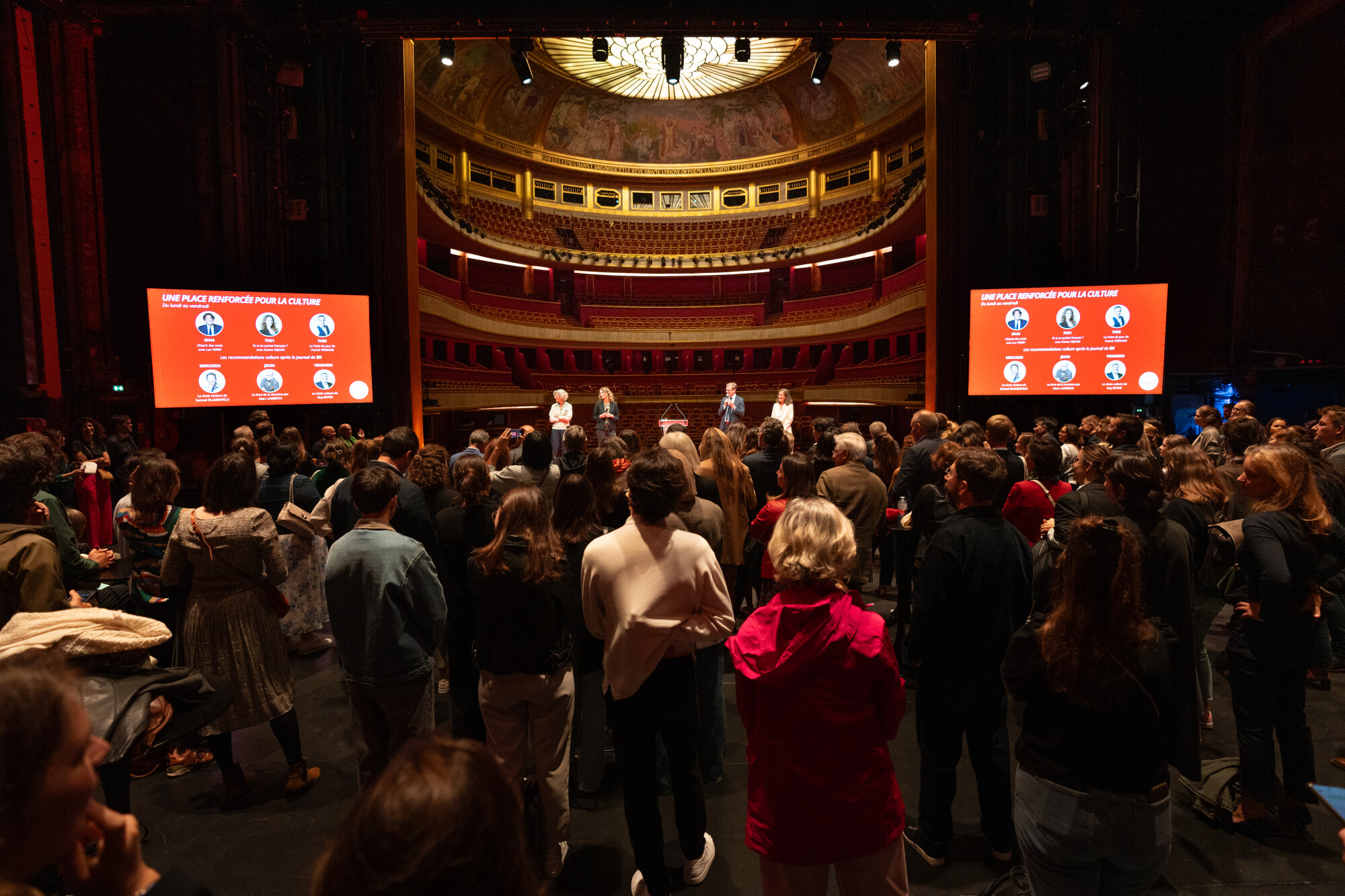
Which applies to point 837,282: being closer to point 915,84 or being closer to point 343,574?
point 915,84

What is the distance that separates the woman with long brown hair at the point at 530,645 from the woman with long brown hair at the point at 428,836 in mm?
1770

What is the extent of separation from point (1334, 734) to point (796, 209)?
20.8 m

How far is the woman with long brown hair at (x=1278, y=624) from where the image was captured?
111 inches

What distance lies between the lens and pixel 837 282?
21.5 m

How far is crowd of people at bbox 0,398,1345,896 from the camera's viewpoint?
0.99 metres

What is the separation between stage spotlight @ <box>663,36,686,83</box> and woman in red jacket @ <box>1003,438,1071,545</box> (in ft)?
31.2

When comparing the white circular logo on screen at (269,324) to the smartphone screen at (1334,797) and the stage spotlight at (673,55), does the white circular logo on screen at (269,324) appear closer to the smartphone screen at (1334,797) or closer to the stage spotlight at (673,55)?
the stage spotlight at (673,55)

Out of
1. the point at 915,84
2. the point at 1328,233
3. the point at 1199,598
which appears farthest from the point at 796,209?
the point at 1199,598

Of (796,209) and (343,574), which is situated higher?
(796,209)

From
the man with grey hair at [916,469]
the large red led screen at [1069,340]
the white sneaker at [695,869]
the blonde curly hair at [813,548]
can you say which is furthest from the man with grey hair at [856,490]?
the large red led screen at [1069,340]

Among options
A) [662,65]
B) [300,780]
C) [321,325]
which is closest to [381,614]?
[300,780]

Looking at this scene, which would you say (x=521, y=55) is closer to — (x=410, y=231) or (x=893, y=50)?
(x=410, y=231)

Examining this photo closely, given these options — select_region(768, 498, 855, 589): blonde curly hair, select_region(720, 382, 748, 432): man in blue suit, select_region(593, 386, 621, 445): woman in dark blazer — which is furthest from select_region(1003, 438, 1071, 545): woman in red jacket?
select_region(720, 382, 748, 432): man in blue suit

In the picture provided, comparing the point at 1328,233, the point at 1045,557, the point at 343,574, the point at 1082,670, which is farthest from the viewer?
the point at 1328,233
